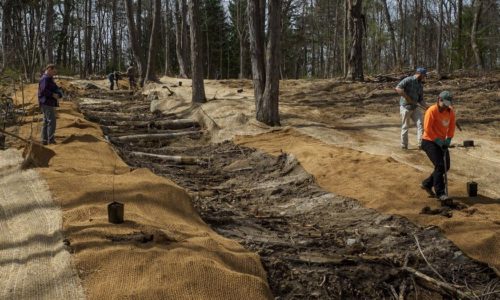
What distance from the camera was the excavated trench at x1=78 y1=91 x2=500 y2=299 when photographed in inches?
202

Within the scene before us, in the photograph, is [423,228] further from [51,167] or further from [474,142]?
[474,142]

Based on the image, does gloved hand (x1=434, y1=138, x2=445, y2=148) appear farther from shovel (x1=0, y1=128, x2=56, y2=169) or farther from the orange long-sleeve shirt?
shovel (x1=0, y1=128, x2=56, y2=169)

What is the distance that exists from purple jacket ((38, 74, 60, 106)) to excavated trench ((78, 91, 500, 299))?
1.82m

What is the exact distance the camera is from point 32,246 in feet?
14.9

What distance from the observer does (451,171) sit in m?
9.15

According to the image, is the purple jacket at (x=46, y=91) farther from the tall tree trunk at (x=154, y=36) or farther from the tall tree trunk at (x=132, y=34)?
the tall tree trunk at (x=132, y=34)

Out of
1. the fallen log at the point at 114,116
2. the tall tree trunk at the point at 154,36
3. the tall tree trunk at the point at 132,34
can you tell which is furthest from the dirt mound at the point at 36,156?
the tall tree trunk at the point at 132,34

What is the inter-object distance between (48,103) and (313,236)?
6.15 metres

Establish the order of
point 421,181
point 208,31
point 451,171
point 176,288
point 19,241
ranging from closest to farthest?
point 176,288, point 19,241, point 421,181, point 451,171, point 208,31

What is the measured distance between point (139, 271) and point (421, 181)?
4953 millimetres

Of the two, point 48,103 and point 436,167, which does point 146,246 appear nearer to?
point 436,167

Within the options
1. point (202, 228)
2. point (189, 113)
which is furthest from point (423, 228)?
point (189, 113)

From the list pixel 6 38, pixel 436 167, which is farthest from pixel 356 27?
pixel 436 167

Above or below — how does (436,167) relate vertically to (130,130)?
above
